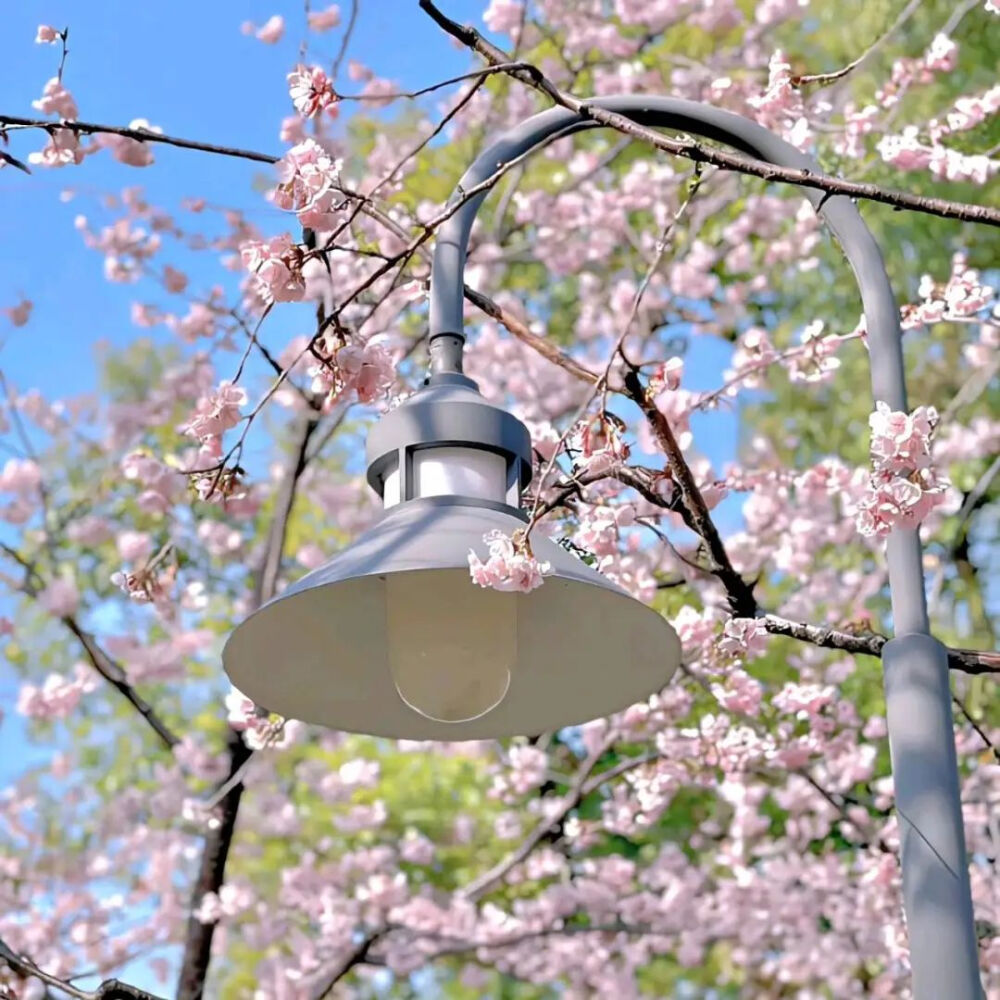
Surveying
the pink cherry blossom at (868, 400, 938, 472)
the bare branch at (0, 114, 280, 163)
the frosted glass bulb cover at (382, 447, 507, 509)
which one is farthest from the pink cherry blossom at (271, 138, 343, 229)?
the pink cherry blossom at (868, 400, 938, 472)

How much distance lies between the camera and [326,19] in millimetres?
5438

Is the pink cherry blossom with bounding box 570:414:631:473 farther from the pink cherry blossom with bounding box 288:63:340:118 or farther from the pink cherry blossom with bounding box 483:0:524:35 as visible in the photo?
the pink cherry blossom with bounding box 483:0:524:35

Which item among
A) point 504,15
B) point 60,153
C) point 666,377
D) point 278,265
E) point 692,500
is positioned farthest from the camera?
point 504,15

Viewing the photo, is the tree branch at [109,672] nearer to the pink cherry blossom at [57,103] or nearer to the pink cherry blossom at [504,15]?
the pink cherry blossom at [57,103]

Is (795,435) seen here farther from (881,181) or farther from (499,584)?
(499,584)

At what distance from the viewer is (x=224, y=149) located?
153 cm

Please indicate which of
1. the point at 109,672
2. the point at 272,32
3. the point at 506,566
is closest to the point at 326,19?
the point at 272,32

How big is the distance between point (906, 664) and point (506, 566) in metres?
0.49

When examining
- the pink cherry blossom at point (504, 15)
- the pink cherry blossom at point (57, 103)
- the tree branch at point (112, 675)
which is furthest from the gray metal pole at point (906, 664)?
the pink cherry blossom at point (504, 15)

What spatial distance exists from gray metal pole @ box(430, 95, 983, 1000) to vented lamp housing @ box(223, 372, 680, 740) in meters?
0.21

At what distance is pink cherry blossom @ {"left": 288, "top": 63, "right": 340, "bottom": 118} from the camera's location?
1605 mm

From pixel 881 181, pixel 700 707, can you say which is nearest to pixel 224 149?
pixel 700 707

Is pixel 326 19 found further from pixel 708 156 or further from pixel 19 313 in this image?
pixel 708 156

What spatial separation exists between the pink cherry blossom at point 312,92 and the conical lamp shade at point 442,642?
0.61m
